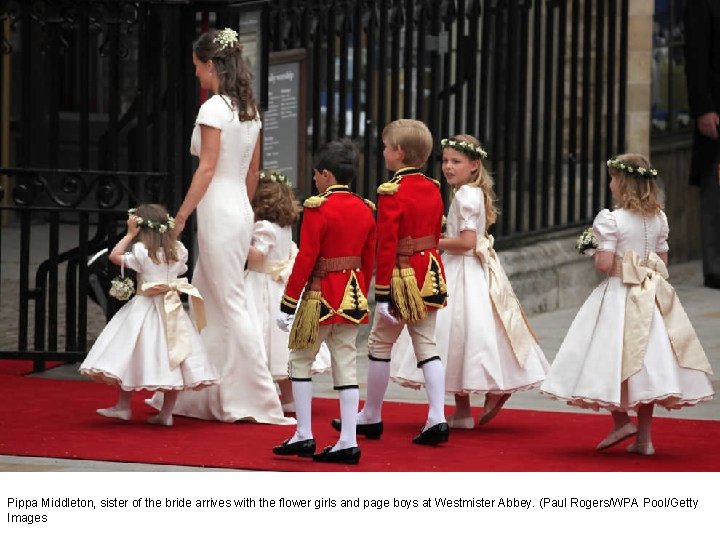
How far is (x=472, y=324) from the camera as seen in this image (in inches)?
380

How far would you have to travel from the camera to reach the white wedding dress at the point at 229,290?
31.7 ft

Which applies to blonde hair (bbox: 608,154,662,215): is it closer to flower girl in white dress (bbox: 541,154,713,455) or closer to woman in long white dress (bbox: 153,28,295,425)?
flower girl in white dress (bbox: 541,154,713,455)

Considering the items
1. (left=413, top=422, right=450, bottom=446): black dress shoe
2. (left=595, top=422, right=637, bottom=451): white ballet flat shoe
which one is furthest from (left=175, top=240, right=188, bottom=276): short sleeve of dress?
(left=595, top=422, right=637, bottom=451): white ballet flat shoe

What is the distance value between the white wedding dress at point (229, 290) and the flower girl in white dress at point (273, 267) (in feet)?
0.49

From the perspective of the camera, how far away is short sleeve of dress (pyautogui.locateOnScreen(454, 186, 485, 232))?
9.61m

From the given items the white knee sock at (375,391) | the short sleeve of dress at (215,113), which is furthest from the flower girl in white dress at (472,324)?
the short sleeve of dress at (215,113)

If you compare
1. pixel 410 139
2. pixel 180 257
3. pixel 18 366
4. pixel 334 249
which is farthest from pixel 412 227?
pixel 18 366

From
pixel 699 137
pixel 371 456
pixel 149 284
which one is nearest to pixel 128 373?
pixel 149 284

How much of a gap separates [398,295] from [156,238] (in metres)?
1.36

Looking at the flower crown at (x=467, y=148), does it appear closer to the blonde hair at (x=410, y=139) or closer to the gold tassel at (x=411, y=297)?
the blonde hair at (x=410, y=139)

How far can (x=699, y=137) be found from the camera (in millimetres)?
15547

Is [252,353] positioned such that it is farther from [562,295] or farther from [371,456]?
[562,295]

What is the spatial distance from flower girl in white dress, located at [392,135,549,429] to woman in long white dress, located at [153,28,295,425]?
28.2 inches

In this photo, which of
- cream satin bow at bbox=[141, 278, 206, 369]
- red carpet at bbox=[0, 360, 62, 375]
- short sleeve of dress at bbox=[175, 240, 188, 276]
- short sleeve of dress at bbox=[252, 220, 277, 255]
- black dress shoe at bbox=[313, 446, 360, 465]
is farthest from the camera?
red carpet at bbox=[0, 360, 62, 375]
